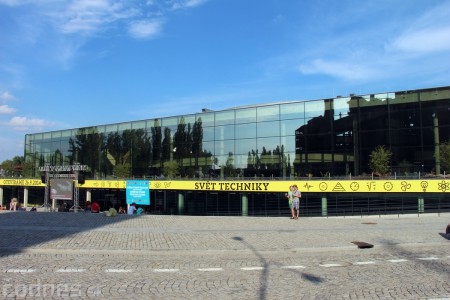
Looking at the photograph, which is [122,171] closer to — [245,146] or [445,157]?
[245,146]

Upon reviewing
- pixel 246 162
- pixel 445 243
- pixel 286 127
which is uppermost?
pixel 286 127

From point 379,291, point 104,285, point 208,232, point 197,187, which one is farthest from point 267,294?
point 197,187

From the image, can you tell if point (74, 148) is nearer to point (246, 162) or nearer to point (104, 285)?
point (246, 162)

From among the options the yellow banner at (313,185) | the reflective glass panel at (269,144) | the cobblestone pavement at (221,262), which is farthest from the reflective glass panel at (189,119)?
the cobblestone pavement at (221,262)

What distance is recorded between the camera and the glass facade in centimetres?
3647

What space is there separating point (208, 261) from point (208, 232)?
457 cm

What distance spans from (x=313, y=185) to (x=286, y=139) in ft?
36.6

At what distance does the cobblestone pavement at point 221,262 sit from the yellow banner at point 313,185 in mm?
11368

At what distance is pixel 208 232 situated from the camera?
48.3ft

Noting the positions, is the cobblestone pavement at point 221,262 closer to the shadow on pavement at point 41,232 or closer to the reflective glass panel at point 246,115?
the shadow on pavement at point 41,232

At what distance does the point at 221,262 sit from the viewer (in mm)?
10070

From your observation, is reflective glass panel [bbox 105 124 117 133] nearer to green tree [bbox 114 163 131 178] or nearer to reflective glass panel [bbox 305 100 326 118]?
green tree [bbox 114 163 131 178]

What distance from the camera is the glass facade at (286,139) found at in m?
36.5

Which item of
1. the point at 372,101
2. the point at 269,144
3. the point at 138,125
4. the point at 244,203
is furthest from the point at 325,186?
the point at 138,125
